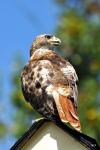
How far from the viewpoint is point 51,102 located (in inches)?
246

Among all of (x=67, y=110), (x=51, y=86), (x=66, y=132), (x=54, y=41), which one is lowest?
(x=66, y=132)

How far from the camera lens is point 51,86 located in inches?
250

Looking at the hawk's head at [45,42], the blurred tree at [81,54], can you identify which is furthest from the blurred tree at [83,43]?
the hawk's head at [45,42]

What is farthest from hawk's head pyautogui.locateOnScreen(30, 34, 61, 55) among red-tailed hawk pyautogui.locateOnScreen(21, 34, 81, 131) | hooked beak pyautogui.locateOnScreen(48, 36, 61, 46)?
red-tailed hawk pyautogui.locateOnScreen(21, 34, 81, 131)

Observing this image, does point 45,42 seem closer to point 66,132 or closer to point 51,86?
point 51,86

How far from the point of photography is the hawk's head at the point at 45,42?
723cm

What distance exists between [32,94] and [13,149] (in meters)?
1.25

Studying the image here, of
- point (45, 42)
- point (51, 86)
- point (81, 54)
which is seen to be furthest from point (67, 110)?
point (81, 54)

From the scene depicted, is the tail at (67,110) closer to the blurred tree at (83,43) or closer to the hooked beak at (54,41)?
the hooked beak at (54,41)

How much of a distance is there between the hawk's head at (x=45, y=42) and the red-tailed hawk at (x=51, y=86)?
186 millimetres

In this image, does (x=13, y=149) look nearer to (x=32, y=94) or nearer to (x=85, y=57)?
(x=32, y=94)

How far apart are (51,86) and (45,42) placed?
974 millimetres

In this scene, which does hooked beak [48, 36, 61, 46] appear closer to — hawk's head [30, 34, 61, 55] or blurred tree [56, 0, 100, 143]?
hawk's head [30, 34, 61, 55]

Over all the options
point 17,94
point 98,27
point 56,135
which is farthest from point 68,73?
point 98,27
